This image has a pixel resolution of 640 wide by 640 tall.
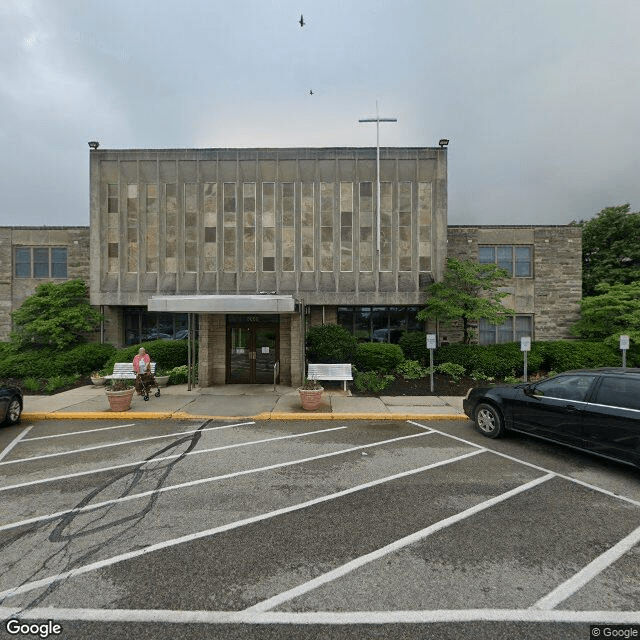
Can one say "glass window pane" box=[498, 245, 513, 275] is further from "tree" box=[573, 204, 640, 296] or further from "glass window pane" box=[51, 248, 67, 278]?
"glass window pane" box=[51, 248, 67, 278]

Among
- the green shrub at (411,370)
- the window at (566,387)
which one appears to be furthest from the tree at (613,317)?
the window at (566,387)

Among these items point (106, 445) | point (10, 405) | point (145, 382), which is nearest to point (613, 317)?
point (145, 382)

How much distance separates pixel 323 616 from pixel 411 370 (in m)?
10.7

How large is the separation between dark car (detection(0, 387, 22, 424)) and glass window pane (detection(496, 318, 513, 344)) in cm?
1884

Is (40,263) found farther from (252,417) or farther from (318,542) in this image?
(318,542)

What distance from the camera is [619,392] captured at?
516 centimetres

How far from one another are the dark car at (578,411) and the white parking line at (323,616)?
124 inches

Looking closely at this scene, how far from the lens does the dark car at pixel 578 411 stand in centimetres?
493

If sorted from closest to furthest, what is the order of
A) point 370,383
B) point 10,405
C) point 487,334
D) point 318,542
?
point 318,542, point 10,405, point 370,383, point 487,334

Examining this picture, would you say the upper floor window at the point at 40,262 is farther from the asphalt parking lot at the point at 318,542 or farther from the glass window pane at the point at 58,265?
the asphalt parking lot at the point at 318,542

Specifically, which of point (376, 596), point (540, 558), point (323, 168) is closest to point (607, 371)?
point (540, 558)

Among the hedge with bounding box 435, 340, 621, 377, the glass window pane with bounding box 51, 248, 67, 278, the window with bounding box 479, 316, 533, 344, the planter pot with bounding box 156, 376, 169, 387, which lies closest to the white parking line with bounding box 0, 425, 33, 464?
the planter pot with bounding box 156, 376, 169, 387

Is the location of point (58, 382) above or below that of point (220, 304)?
below

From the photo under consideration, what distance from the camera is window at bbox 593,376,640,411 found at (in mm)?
4965
